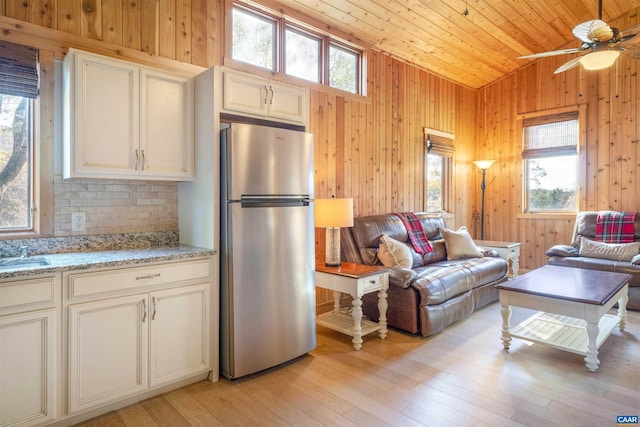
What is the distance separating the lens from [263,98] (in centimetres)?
278

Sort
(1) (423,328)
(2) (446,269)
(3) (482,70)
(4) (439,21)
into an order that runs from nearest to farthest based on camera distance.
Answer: (1) (423,328) → (2) (446,269) → (4) (439,21) → (3) (482,70)

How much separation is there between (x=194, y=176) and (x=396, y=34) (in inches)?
119

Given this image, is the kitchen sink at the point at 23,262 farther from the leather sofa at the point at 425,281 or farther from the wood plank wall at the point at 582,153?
the wood plank wall at the point at 582,153

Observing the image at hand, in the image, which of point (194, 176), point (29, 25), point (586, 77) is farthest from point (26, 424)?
point (586, 77)

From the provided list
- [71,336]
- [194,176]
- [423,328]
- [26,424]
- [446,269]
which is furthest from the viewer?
[446,269]

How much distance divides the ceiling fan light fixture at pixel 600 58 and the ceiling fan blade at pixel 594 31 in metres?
0.11

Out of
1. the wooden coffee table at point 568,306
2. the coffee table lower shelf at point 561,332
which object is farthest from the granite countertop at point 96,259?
the coffee table lower shelf at point 561,332

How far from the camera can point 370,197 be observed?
14.8 ft

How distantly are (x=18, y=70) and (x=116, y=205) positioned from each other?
3.16ft

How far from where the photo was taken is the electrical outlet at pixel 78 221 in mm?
2450

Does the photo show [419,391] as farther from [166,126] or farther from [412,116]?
[412,116]

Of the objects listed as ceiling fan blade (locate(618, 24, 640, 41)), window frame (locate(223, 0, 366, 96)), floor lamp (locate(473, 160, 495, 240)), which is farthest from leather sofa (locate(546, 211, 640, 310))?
window frame (locate(223, 0, 366, 96))

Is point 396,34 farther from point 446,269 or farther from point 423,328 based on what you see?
point 423,328

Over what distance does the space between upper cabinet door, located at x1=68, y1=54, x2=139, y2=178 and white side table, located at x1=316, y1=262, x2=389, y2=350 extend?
68.4 inches
